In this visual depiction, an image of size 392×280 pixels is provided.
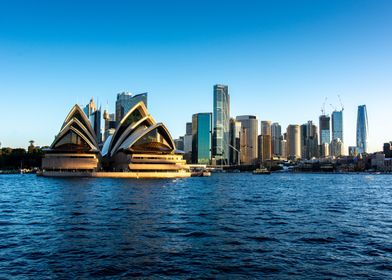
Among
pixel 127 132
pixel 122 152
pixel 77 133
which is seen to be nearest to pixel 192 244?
pixel 122 152

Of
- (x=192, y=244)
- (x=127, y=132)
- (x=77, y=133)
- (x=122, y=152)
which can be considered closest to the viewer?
(x=192, y=244)

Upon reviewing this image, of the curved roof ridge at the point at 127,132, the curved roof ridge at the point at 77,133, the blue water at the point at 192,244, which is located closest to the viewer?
the blue water at the point at 192,244

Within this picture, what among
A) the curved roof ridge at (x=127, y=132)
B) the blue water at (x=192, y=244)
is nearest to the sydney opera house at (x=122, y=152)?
the curved roof ridge at (x=127, y=132)

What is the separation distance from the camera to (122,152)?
125m

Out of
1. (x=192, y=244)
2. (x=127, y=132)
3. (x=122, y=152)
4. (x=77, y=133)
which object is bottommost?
(x=192, y=244)

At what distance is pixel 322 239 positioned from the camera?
69.3 ft

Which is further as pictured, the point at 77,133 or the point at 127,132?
the point at 127,132

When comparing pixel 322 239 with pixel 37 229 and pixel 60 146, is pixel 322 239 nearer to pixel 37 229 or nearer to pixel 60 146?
pixel 37 229

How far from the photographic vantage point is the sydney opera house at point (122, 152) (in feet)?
392

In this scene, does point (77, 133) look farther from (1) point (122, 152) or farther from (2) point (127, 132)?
(2) point (127, 132)

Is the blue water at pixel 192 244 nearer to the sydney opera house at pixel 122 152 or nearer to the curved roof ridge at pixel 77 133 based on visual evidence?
the sydney opera house at pixel 122 152

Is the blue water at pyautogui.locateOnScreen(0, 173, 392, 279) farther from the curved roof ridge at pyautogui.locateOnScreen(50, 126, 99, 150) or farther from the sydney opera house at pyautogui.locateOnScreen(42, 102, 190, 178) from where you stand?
the curved roof ridge at pyautogui.locateOnScreen(50, 126, 99, 150)

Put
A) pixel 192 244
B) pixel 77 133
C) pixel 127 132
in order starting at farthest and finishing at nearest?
pixel 127 132 → pixel 77 133 → pixel 192 244

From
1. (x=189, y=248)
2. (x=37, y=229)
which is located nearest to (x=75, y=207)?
(x=37, y=229)
